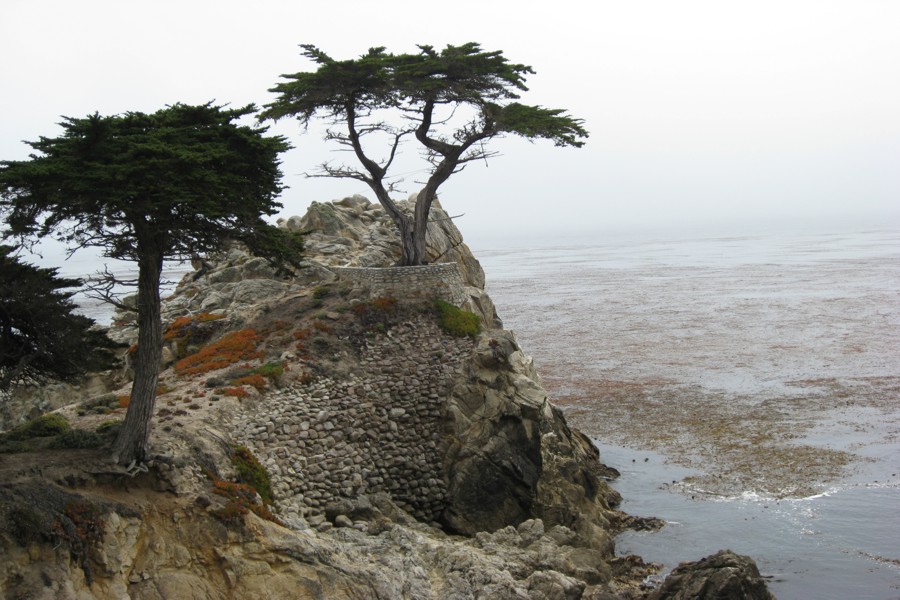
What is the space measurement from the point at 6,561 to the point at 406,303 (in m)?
15.7

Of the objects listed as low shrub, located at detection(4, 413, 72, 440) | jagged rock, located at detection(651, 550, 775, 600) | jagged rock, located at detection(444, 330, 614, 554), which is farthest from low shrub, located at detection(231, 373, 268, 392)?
jagged rock, located at detection(651, 550, 775, 600)

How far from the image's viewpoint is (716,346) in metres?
48.3

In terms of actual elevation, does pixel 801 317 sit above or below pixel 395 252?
below

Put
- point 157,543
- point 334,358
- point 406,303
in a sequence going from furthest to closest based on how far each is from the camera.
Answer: point 406,303
point 334,358
point 157,543

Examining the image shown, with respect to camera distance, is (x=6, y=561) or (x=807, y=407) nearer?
(x=6, y=561)

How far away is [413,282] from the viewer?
27.7 metres

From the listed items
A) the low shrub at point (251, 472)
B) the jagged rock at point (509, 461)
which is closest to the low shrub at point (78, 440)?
the low shrub at point (251, 472)

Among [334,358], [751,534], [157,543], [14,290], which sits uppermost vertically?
[14,290]

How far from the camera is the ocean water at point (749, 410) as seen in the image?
22750 mm

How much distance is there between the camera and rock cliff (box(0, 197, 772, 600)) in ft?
48.3

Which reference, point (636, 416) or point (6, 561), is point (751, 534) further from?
point (6, 561)

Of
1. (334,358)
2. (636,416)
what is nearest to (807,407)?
(636,416)

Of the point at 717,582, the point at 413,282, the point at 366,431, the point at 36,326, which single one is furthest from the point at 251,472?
the point at 717,582

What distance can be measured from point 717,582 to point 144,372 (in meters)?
12.8
